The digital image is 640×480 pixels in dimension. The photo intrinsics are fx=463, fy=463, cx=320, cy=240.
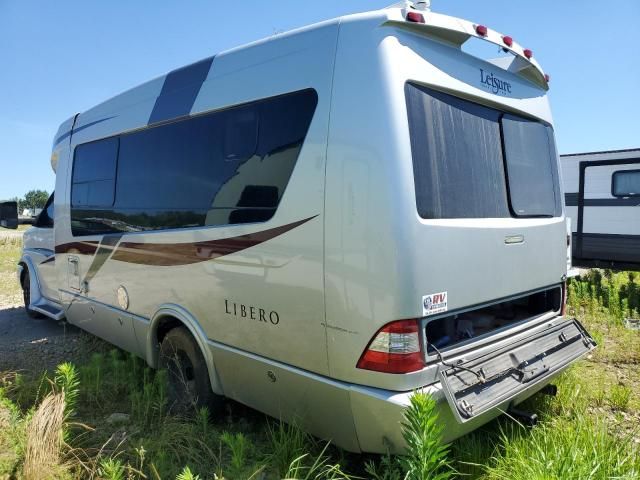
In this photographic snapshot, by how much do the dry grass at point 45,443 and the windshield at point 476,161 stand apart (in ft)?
8.61

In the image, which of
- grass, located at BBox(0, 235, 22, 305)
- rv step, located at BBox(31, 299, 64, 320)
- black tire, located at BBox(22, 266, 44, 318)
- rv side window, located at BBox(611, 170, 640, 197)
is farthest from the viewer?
grass, located at BBox(0, 235, 22, 305)

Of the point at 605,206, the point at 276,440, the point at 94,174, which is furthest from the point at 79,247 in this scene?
the point at 605,206

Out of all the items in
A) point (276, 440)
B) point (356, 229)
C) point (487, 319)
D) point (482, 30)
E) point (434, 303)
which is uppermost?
point (482, 30)

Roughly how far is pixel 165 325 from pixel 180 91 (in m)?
1.96

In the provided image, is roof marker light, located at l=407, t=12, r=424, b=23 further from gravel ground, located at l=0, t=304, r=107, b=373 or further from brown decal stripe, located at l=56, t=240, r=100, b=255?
gravel ground, located at l=0, t=304, r=107, b=373

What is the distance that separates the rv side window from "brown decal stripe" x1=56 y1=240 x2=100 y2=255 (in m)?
8.47

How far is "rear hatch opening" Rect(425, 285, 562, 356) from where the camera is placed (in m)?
2.82

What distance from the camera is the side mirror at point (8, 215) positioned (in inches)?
242

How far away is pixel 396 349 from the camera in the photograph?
92.0 inches

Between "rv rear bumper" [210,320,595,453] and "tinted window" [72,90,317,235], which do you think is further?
"tinted window" [72,90,317,235]

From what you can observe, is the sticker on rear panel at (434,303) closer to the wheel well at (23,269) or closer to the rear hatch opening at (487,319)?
the rear hatch opening at (487,319)

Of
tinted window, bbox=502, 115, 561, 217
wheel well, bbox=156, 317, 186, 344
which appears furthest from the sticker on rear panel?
wheel well, bbox=156, 317, 186, 344

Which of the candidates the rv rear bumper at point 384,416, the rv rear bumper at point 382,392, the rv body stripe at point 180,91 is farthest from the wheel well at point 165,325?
the rv rear bumper at point 384,416

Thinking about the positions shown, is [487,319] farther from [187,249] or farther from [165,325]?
[165,325]
